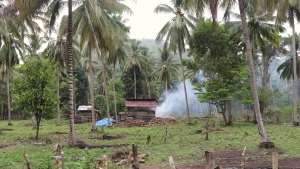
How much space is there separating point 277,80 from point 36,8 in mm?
76279

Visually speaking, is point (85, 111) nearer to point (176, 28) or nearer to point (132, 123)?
point (132, 123)

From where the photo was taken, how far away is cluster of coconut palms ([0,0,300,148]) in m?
14.5

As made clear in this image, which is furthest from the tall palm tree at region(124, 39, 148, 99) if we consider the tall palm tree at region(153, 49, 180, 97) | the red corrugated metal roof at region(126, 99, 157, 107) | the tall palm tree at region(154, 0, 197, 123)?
the tall palm tree at region(154, 0, 197, 123)

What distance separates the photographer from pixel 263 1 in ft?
43.0

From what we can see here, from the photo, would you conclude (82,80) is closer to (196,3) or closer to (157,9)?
(157,9)

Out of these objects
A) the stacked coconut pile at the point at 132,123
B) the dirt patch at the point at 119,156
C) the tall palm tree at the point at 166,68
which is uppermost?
the tall palm tree at the point at 166,68

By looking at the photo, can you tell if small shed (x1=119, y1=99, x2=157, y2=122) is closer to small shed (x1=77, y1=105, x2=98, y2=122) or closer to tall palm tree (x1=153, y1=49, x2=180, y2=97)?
small shed (x1=77, y1=105, x2=98, y2=122)

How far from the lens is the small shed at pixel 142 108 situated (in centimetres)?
3155

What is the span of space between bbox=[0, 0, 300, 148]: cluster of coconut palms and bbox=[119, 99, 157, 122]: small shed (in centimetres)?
519

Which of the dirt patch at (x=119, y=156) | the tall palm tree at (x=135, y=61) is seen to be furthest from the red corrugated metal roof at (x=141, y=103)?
the dirt patch at (x=119, y=156)

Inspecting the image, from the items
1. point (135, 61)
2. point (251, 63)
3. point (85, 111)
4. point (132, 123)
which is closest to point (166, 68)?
point (135, 61)

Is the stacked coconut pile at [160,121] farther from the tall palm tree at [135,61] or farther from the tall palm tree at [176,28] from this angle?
the tall palm tree at [135,61]

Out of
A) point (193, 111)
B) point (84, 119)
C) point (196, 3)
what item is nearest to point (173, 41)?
point (196, 3)

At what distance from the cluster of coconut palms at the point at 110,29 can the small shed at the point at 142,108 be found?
17.0 feet
